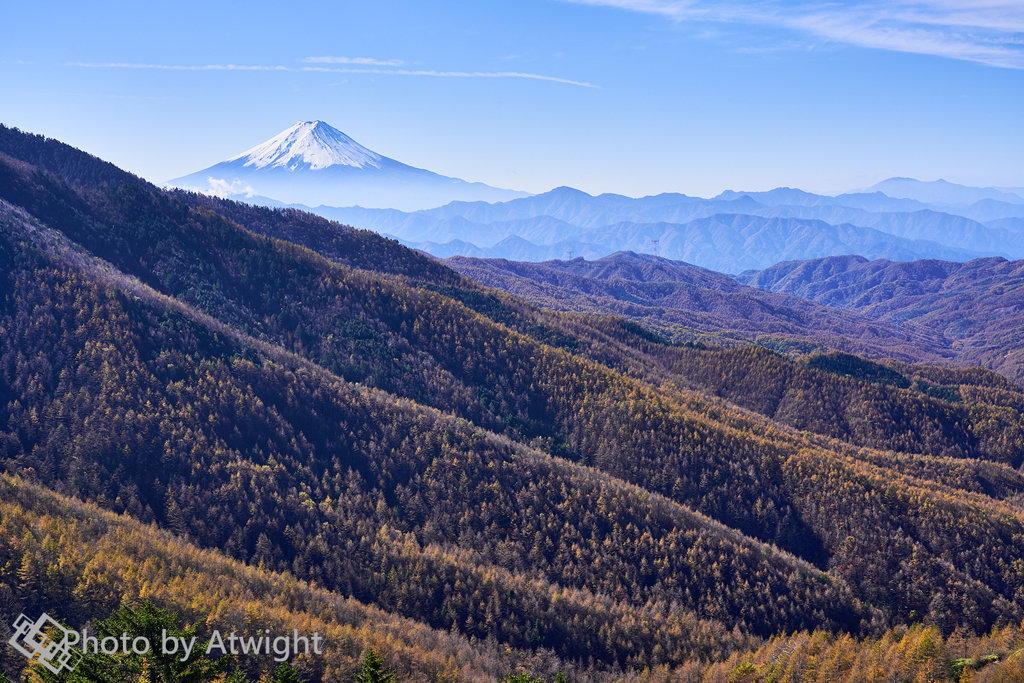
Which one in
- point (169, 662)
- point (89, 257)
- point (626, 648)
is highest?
point (89, 257)

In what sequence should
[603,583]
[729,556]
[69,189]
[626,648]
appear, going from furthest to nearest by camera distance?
[69,189] < [729,556] < [603,583] < [626,648]

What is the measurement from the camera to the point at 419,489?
82.0m

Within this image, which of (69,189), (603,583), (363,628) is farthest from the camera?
(69,189)

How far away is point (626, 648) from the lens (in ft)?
194

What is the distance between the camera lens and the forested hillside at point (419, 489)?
5388 centimetres

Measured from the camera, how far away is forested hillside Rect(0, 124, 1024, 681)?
5388 centimetres

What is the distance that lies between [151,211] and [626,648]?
470ft

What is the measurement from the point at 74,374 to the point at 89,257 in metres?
43.0

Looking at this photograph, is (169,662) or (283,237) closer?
(169,662)

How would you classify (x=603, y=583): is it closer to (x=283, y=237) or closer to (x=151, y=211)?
(x=151, y=211)

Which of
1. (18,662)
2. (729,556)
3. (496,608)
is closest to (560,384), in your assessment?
(729,556)

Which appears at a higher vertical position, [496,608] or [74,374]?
[74,374]

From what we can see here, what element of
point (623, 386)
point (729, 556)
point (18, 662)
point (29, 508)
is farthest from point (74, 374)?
point (623, 386)

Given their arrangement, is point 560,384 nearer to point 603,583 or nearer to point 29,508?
point 603,583
